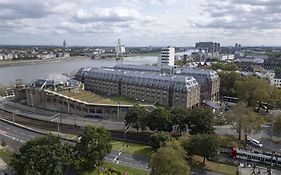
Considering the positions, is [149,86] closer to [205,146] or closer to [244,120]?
[244,120]

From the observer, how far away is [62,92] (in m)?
56.2

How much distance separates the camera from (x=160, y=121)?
3897 centimetres

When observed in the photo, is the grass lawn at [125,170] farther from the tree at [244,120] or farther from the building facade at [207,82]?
the building facade at [207,82]

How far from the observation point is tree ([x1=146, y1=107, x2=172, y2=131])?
128 ft

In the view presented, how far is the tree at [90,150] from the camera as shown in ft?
96.1

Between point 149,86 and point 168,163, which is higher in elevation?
point 149,86

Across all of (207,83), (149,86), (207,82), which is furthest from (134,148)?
(207,82)

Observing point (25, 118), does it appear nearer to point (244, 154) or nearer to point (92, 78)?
point (92, 78)

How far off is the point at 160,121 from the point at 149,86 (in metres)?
18.9

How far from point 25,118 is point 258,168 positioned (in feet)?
131

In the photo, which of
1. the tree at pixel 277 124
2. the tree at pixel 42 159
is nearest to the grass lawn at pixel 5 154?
the tree at pixel 42 159

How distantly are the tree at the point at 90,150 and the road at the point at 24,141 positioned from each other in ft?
13.4

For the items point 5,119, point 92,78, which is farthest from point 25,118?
point 92,78

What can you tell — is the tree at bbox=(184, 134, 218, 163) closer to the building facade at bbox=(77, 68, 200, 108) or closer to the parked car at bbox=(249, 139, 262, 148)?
the parked car at bbox=(249, 139, 262, 148)
